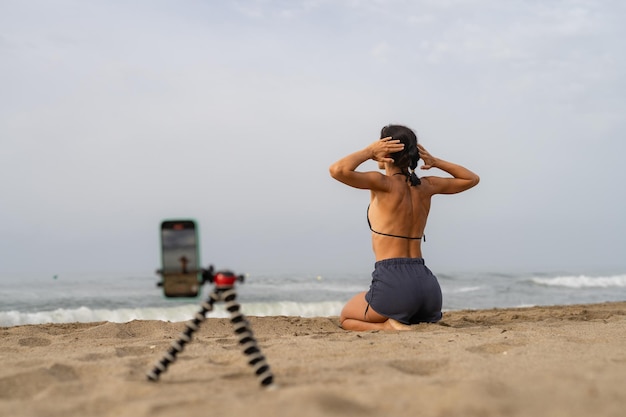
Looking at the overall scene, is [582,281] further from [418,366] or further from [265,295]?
[418,366]

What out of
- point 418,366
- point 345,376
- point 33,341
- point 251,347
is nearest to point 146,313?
point 33,341

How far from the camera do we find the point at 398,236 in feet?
15.9

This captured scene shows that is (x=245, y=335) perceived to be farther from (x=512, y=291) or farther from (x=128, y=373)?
(x=512, y=291)

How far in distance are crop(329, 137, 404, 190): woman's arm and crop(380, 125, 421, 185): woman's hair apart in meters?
0.11

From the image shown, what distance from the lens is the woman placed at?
4.73m

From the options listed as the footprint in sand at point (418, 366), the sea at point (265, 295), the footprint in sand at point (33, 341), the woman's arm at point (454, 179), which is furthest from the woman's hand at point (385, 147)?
the sea at point (265, 295)

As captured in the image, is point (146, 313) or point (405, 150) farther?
point (146, 313)

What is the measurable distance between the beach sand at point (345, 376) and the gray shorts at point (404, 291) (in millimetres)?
308

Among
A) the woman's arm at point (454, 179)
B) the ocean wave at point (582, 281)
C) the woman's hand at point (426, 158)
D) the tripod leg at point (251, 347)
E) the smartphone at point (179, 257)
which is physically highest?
the woman's hand at point (426, 158)

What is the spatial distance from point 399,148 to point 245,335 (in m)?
2.62

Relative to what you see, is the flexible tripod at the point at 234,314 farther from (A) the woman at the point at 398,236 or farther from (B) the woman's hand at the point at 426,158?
(B) the woman's hand at the point at 426,158

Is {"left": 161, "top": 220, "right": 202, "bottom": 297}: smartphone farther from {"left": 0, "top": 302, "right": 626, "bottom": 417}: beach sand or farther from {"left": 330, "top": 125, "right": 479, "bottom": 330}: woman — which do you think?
{"left": 330, "top": 125, "right": 479, "bottom": 330}: woman

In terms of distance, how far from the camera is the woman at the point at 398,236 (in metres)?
4.73

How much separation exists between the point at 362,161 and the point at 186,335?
2402mm
